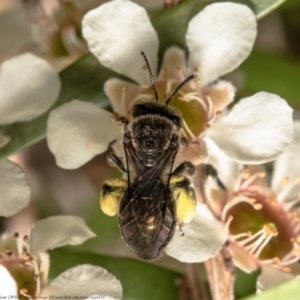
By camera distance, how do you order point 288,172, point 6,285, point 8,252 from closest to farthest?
point 6,285 < point 8,252 < point 288,172

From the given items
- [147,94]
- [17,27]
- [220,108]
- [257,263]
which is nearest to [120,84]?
[147,94]

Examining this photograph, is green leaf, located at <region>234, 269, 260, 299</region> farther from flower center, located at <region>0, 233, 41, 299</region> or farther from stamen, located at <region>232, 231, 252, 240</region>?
flower center, located at <region>0, 233, 41, 299</region>

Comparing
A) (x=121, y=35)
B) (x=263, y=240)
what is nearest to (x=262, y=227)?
(x=263, y=240)

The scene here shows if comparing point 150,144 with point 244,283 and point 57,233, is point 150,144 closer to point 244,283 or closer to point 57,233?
point 57,233

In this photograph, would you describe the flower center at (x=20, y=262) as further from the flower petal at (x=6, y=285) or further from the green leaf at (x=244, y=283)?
the green leaf at (x=244, y=283)

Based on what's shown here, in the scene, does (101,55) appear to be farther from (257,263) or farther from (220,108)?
(257,263)

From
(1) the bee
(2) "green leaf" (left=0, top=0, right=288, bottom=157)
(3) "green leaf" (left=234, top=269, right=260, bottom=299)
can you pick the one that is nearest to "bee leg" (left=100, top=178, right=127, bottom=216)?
(1) the bee
